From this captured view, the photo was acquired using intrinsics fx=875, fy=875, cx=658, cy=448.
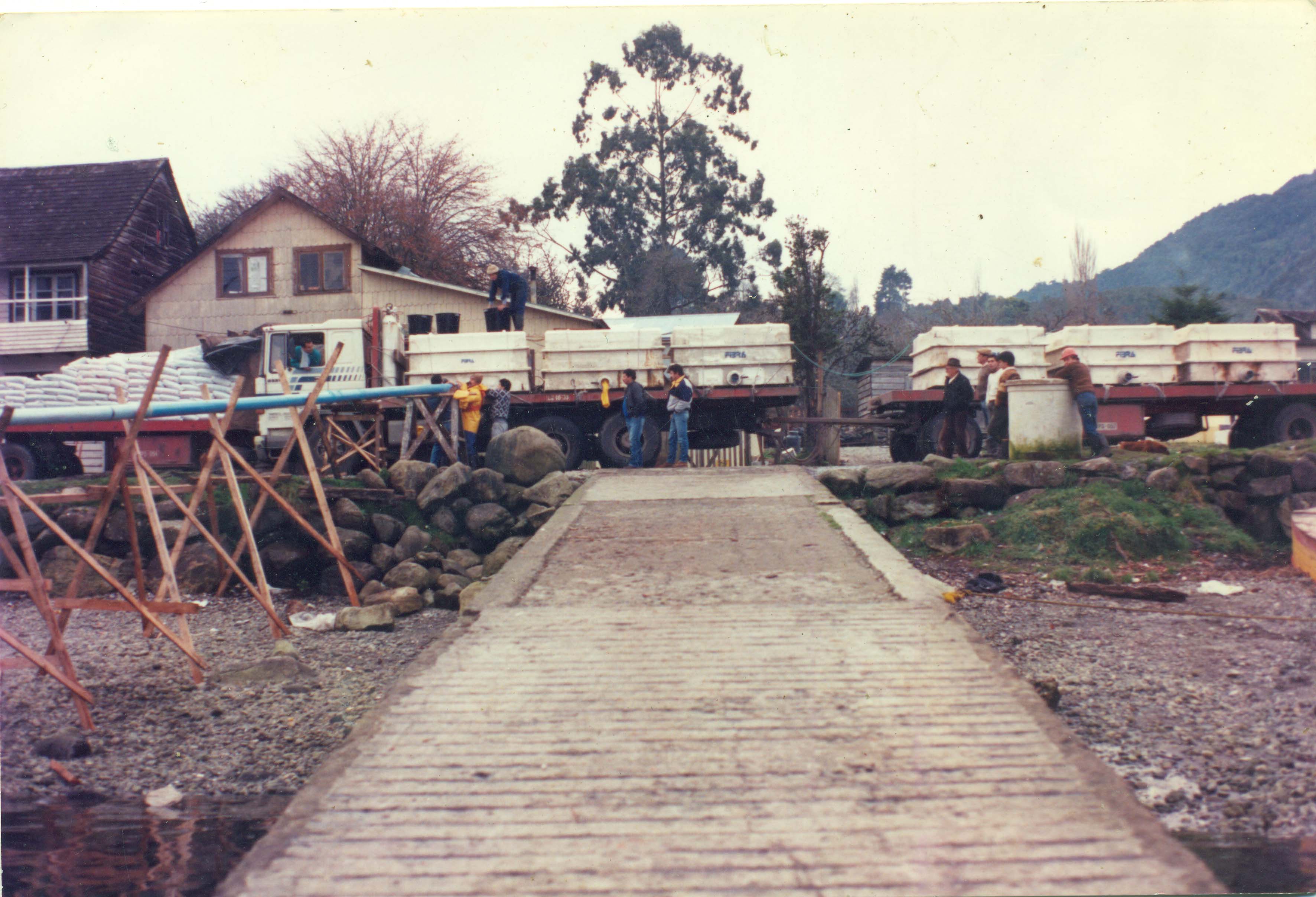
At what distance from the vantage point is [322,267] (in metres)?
21.7

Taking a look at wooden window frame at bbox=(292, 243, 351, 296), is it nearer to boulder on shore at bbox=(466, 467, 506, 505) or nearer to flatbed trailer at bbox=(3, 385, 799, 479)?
flatbed trailer at bbox=(3, 385, 799, 479)

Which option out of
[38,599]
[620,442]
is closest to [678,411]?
[620,442]

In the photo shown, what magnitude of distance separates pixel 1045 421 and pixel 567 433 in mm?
6555

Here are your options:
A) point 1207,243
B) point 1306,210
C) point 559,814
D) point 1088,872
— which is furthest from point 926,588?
point 1207,243

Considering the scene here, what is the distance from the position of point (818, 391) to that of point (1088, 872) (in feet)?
50.7

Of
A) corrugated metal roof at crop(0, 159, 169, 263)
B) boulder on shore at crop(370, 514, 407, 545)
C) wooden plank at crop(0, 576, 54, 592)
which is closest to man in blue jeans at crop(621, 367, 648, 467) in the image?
boulder on shore at crop(370, 514, 407, 545)

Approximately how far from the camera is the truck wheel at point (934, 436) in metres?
12.2

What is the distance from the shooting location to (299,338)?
14359 mm

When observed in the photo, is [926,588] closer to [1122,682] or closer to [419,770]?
[1122,682]

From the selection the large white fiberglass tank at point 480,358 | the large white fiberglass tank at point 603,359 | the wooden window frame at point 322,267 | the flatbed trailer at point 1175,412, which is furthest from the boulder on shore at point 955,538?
the wooden window frame at point 322,267

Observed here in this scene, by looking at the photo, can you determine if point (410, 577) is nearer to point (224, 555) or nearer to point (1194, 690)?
point (224, 555)

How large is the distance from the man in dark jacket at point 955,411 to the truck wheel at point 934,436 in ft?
0.33

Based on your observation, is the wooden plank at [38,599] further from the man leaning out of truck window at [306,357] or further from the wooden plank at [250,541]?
the man leaning out of truck window at [306,357]

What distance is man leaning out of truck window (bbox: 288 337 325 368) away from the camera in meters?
14.0
